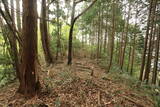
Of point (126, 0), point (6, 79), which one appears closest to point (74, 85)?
point (6, 79)

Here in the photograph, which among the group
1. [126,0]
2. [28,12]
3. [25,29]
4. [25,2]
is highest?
[126,0]

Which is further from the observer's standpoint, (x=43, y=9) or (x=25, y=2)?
(x=43, y=9)

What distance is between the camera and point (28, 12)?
11.5 feet

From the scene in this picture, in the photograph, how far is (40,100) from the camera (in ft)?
12.1

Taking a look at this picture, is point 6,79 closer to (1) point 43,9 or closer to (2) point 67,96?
(2) point 67,96

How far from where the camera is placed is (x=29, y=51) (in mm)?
3674

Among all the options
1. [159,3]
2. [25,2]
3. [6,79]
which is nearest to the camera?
[25,2]

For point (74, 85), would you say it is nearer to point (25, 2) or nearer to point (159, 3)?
point (25, 2)

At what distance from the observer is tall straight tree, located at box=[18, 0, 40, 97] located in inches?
139

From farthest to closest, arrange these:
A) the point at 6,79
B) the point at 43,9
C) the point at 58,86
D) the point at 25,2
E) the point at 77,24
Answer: the point at 77,24
the point at 43,9
the point at 6,79
the point at 58,86
the point at 25,2

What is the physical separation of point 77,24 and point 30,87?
634 inches

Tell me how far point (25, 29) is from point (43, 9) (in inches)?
221

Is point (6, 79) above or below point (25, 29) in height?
below

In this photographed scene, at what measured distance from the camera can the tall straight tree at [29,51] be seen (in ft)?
11.6
